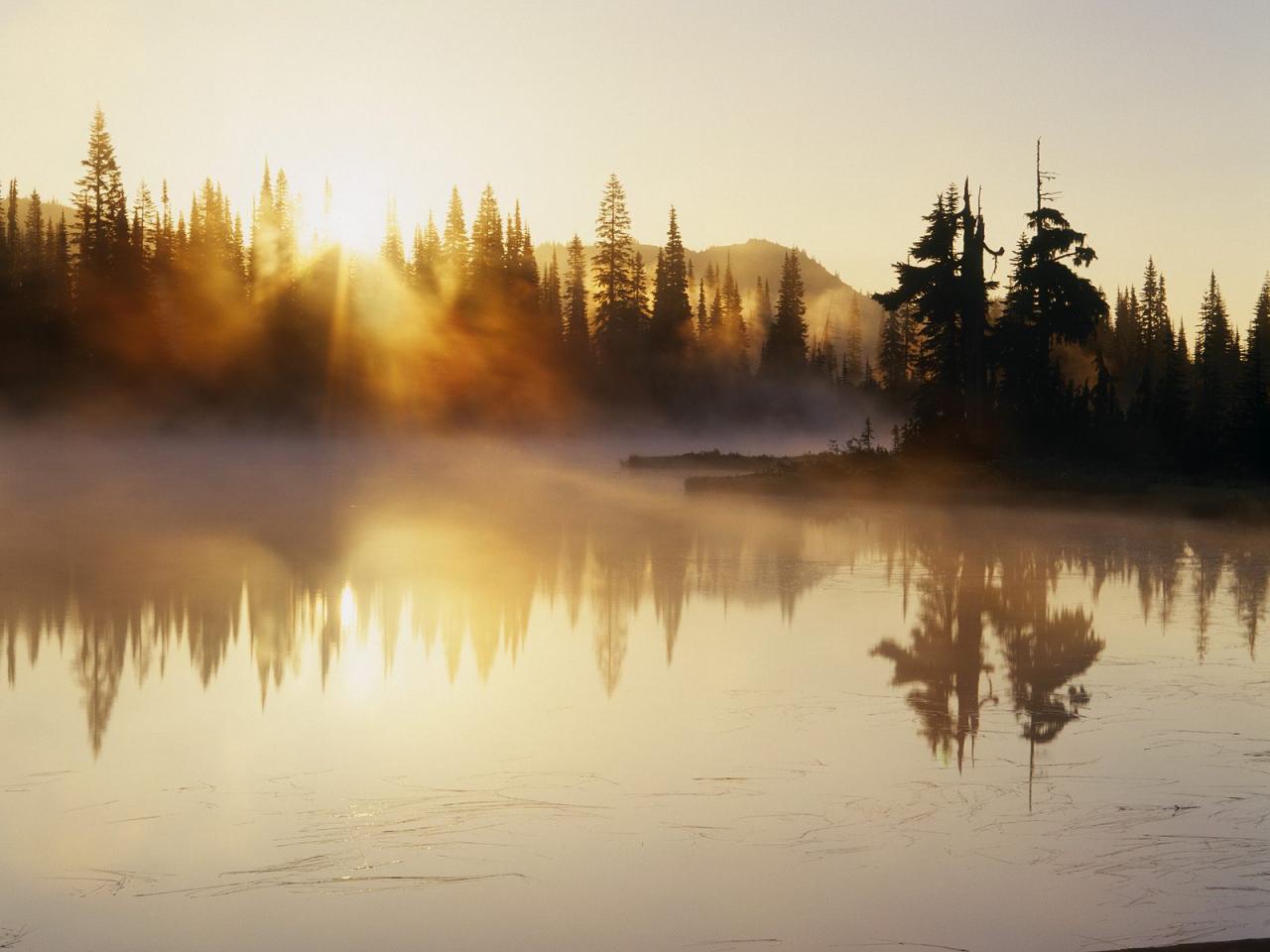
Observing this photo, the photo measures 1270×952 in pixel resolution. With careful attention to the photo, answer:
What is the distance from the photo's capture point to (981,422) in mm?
40844

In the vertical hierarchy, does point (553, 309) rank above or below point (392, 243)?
below

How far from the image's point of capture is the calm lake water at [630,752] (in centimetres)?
657

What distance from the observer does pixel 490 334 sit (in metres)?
96.4

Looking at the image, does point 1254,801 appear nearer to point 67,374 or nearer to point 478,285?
point 67,374

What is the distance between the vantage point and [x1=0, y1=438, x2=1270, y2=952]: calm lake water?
6.57 m

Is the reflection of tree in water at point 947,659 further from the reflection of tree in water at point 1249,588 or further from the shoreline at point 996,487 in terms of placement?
the shoreline at point 996,487

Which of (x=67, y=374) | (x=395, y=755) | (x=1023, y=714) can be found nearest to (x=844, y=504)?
(x=1023, y=714)

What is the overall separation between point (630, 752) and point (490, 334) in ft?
290

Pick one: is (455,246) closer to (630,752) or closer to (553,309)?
(553,309)

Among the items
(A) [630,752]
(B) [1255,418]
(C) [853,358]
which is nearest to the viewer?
(A) [630,752]

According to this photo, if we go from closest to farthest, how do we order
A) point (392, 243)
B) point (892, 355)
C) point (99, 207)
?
1. point (99, 207)
2. point (892, 355)
3. point (392, 243)

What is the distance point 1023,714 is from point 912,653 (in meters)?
2.88

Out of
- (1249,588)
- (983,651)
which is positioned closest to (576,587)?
(983,651)

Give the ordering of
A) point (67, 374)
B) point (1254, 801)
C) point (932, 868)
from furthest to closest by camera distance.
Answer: point (67, 374)
point (1254, 801)
point (932, 868)
